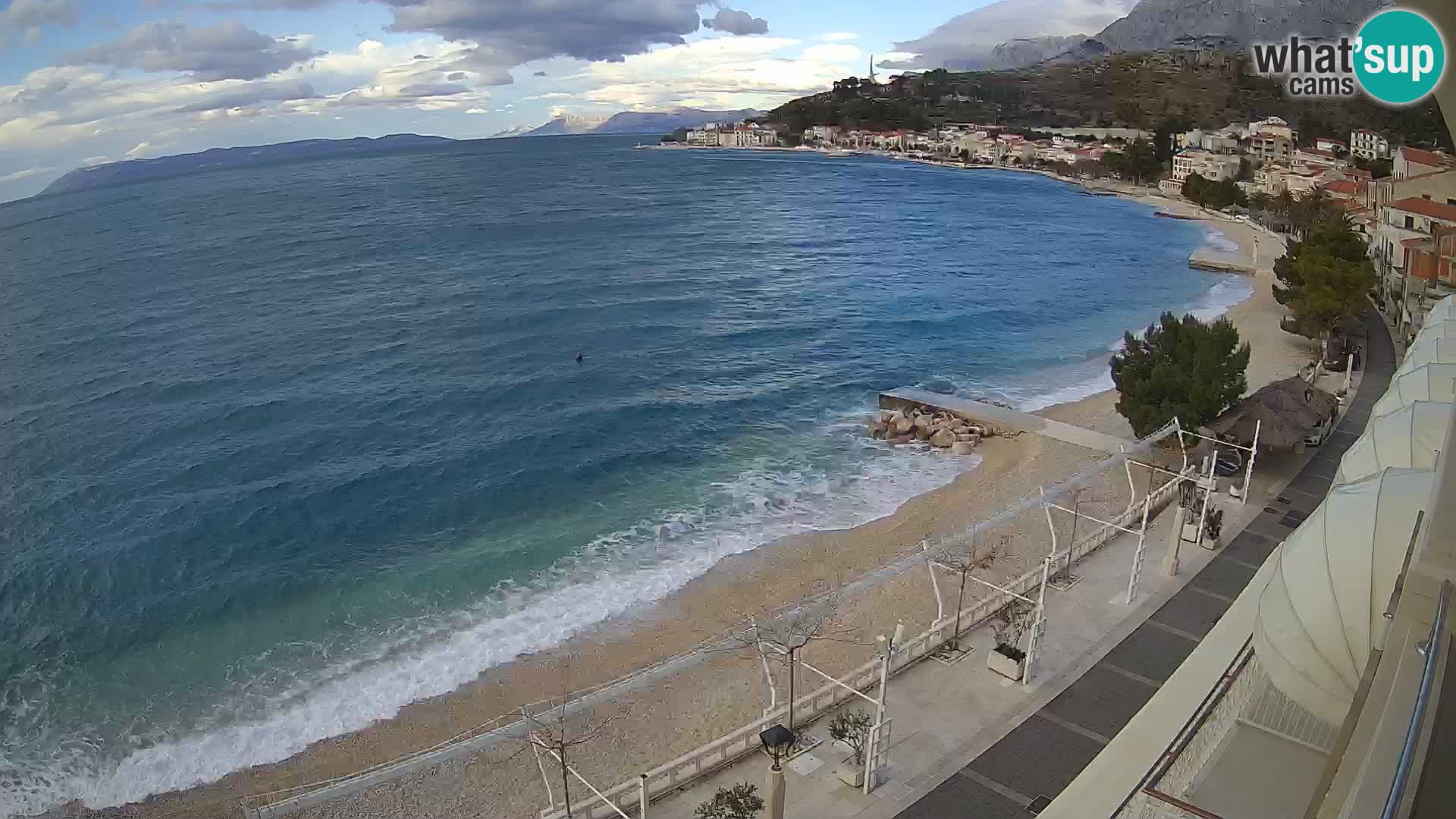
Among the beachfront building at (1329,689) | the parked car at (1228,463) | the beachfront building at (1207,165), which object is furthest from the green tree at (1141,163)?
the beachfront building at (1329,689)

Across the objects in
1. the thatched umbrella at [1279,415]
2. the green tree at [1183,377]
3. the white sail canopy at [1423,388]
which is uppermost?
the white sail canopy at [1423,388]

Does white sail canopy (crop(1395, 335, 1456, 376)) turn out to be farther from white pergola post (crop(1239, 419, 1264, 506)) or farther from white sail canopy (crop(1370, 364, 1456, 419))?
white pergola post (crop(1239, 419, 1264, 506))

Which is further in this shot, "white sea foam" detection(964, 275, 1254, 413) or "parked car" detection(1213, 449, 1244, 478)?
"white sea foam" detection(964, 275, 1254, 413)

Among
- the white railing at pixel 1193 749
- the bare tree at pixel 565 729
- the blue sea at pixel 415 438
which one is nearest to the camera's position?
the white railing at pixel 1193 749

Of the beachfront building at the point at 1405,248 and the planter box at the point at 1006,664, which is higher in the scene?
the beachfront building at the point at 1405,248

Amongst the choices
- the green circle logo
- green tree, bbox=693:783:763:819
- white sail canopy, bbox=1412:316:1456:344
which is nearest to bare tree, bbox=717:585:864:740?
green tree, bbox=693:783:763:819

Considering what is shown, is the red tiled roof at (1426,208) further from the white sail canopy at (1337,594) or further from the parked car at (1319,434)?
the white sail canopy at (1337,594)

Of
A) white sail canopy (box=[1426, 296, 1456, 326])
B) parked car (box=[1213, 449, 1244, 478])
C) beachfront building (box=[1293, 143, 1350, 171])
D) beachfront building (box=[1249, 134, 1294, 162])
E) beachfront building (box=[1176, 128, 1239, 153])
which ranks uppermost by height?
beachfront building (box=[1176, 128, 1239, 153])
